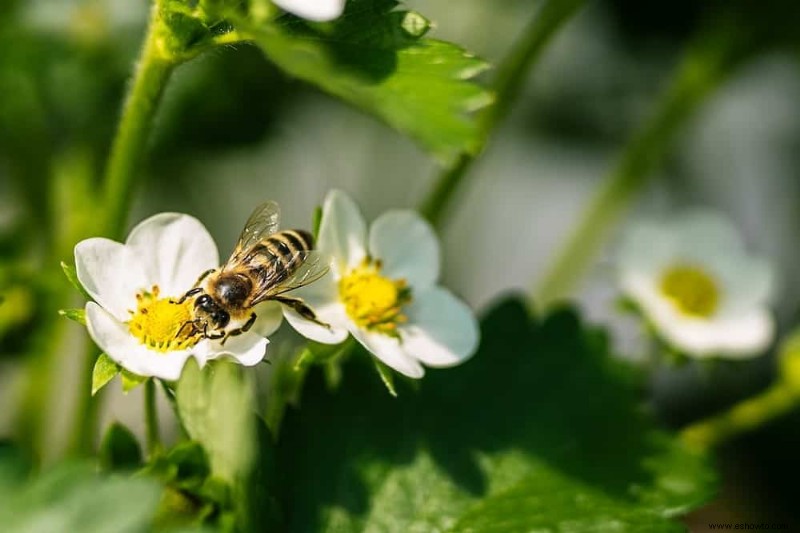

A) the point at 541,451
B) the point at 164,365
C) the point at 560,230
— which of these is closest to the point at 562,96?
the point at 560,230

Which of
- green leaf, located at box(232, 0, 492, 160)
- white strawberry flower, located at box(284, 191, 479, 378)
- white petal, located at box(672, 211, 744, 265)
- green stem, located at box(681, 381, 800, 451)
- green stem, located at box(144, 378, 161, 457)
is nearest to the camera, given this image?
green leaf, located at box(232, 0, 492, 160)

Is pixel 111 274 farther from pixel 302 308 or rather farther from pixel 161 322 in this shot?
pixel 302 308

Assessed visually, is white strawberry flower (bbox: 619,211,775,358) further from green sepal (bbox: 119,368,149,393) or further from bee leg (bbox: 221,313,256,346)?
green sepal (bbox: 119,368,149,393)

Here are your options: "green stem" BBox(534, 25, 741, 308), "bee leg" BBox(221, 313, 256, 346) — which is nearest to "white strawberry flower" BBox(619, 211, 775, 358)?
"green stem" BBox(534, 25, 741, 308)

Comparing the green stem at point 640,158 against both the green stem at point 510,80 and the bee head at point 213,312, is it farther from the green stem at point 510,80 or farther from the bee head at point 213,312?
the bee head at point 213,312

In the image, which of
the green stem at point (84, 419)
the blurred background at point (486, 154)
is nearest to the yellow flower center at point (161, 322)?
the green stem at point (84, 419)

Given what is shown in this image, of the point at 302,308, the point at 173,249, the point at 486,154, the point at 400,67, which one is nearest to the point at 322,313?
the point at 302,308
